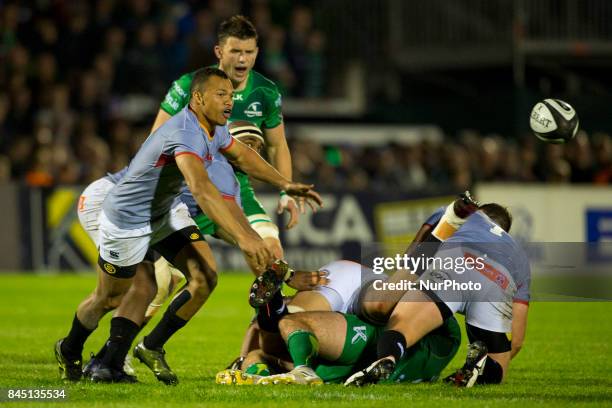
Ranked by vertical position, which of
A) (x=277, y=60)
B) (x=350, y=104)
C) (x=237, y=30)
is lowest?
(x=350, y=104)

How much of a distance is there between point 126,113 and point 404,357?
45.2 feet

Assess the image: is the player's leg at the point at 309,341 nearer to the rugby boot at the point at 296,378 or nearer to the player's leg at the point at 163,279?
the rugby boot at the point at 296,378

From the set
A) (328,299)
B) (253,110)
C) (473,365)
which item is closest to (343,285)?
(328,299)

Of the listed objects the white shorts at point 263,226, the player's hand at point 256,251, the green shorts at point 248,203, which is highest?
the player's hand at point 256,251

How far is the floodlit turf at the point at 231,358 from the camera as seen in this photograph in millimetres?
7281

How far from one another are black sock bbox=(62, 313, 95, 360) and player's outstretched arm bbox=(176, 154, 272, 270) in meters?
1.54

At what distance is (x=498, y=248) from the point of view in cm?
830

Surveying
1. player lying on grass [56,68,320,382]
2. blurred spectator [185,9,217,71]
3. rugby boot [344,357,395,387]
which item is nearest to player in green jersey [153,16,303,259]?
player lying on grass [56,68,320,382]

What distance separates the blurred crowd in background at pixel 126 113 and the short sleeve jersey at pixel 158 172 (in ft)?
35.4

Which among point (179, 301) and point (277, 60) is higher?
point (277, 60)

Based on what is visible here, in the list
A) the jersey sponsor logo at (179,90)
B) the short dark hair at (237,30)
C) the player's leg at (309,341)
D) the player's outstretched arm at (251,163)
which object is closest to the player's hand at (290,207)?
the jersey sponsor logo at (179,90)

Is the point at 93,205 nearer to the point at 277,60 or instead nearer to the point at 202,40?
the point at 202,40

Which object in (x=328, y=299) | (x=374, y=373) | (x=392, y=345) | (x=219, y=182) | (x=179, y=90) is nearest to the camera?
(x=374, y=373)

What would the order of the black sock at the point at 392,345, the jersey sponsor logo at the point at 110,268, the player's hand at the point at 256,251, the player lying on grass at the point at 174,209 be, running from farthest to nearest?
the player lying on grass at the point at 174,209
the jersey sponsor logo at the point at 110,268
the black sock at the point at 392,345
the player's hand at the point at 256,251
